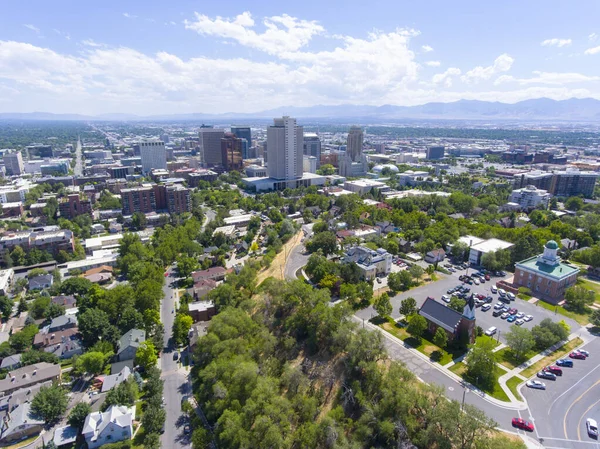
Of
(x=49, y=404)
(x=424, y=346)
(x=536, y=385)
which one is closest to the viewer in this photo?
(x=49, y=404)

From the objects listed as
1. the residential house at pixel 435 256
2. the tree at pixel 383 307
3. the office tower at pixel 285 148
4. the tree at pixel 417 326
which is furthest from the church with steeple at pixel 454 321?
the office tower at pixel 285 148

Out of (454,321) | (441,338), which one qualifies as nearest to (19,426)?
(441,338)

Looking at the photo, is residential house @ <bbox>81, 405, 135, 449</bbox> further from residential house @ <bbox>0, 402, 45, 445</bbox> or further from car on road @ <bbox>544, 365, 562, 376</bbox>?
car on road @ <bbox>544, 365, 562, 376</bbox>

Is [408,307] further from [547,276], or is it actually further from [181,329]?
[181,329]

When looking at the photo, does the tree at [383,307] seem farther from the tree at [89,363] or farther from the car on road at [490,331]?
the tree at [89,363]

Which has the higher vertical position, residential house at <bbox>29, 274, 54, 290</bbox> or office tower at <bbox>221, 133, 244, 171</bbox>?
office tower at <bbox>221, 133, 244, 171</bbox>

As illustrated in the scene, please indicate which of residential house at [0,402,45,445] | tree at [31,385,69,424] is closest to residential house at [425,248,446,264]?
tree at [31,385,69,424]

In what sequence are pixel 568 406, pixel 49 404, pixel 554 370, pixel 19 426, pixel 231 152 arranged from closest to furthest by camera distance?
pixel 19 426 → pixel 568 406 → pixel 49 404 → pixel 554 370 → pixel 231 152

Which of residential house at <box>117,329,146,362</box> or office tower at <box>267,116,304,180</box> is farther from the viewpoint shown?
office tower at <box>267,116,304,180</box>
